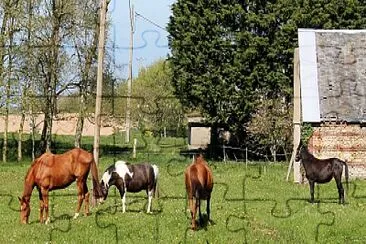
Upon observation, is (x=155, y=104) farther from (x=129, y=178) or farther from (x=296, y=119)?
(x=129, y=178)

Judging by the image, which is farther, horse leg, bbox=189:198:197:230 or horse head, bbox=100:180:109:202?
horse head, bbox=100:180:109:202

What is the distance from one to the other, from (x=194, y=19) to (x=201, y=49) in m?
2.25

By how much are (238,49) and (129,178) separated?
2994 cm

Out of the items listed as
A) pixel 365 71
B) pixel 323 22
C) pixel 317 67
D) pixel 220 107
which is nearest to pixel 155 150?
pixel 317 67

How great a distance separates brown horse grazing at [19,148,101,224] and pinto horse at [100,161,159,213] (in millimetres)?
572

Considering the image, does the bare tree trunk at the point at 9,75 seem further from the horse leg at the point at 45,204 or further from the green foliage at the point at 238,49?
the horse leg at the point at 45,204

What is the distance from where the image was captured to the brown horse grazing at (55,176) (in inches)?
645

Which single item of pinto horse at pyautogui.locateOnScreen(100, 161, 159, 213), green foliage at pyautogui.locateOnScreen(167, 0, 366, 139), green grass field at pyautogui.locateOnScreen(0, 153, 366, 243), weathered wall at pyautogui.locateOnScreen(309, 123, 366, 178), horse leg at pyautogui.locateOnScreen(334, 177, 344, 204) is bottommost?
green grass field at pyautogui.locateOnScreen(0, 153, 366, 243)

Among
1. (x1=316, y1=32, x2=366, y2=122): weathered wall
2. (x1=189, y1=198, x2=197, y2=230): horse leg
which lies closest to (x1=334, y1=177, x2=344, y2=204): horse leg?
(x1=189, y1=198, x2=197, y2=230): horse leg

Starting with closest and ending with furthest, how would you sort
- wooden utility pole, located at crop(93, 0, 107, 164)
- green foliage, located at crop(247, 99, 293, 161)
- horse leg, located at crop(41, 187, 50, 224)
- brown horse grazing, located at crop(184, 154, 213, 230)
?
1. brown horse grazing, located at crop(184, 154, 213, 230)
2. horse leg, located at crop(41, 187, 50, 224)
3. wooden utility pole, located at crop(93, 0, 107, 164)
4. green foliage, located at crop(247, 99, 293, 161)

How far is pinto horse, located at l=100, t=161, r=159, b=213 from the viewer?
17.7 metres

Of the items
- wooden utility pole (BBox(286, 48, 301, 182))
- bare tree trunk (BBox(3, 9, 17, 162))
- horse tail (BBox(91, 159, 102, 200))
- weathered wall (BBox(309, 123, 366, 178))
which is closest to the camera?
horse tail (BBox(91, 159, 102, 200))

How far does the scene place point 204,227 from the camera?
15289 millimetres

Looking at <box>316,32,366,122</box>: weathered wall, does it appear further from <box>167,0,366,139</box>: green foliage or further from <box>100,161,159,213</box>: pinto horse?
<box>100,161,159,213</box>: pinto horse
